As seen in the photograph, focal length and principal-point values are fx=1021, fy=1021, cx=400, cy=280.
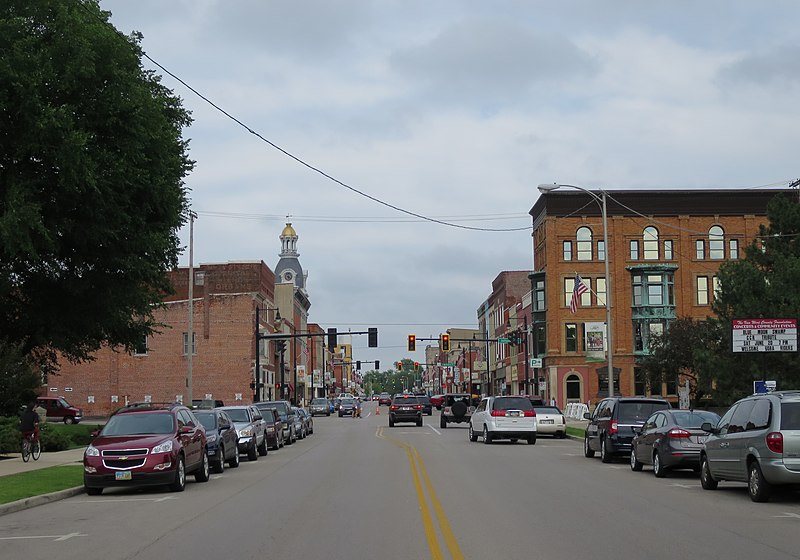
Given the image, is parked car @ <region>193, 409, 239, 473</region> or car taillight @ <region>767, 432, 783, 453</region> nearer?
car taillight @ <region>767, 432, 783, 453</region>

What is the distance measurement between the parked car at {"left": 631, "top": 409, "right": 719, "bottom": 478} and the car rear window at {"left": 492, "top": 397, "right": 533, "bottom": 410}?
46.4 feet

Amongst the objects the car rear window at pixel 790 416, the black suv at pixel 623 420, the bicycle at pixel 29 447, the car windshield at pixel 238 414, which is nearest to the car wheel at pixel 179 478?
the bicycle at pixel 29 447

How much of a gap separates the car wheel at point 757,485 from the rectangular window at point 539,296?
64230 mm

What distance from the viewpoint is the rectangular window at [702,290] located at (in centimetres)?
7944

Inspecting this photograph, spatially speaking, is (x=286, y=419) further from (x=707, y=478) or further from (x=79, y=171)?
(x=707, y=478)

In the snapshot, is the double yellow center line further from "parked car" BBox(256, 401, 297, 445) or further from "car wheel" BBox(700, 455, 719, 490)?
"parked car" BBox(256, 401, 297, 445)

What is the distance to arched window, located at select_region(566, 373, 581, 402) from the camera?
78.6 meters

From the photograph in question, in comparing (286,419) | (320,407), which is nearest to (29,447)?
(286,419)

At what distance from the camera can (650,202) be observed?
78.1 metres

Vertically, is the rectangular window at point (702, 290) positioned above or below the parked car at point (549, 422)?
above

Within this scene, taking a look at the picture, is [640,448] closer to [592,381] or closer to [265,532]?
[265,532]

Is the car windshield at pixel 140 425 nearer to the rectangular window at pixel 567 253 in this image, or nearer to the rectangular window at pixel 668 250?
the rectangular window at pixel 567 253

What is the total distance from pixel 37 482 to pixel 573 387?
60.8m

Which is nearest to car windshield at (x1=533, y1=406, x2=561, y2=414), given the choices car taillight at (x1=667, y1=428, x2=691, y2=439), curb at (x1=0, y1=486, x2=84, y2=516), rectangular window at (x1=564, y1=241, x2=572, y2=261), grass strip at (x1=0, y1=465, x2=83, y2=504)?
car taillight at (x1=667, y1=428, x2=691, y2=439)
